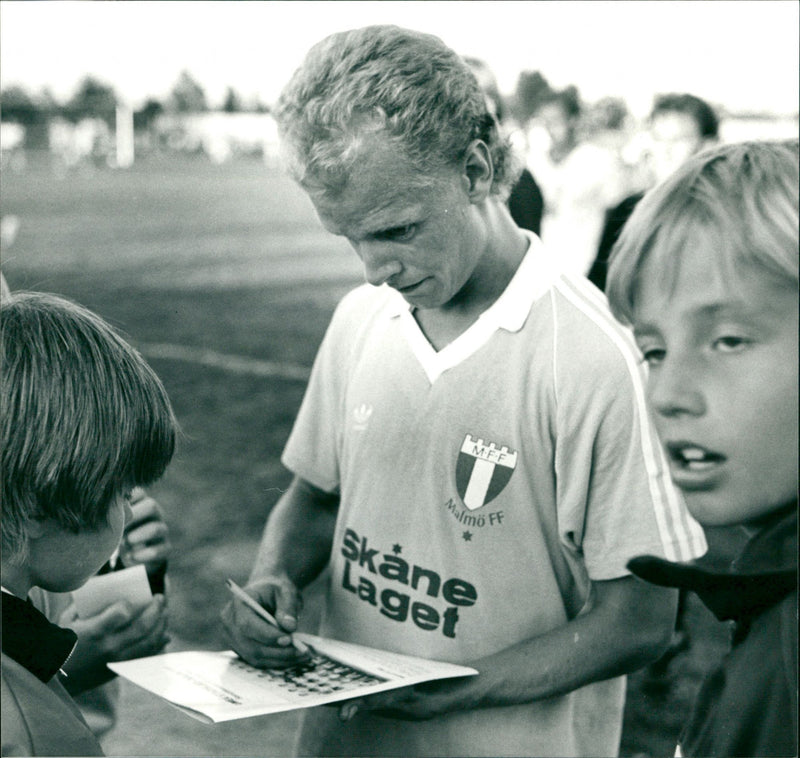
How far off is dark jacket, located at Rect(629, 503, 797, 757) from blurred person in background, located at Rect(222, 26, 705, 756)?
0.42m

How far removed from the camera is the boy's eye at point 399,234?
1.60 metres

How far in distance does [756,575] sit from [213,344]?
795cm

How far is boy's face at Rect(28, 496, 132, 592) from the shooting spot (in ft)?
4.41

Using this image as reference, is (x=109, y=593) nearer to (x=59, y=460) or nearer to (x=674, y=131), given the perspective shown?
(x=59, y=460)

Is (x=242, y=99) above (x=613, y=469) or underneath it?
above

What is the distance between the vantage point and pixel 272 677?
1655 mm

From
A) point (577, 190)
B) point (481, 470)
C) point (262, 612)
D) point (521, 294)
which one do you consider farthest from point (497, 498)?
point (577, 190)

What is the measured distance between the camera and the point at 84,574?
1.40 m

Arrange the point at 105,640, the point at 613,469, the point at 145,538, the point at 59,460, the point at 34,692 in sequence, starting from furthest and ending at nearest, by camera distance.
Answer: the point at 145,538 → the point at 105,640 → the point at 613,469 → the point at 59,460 → the point at 34,692

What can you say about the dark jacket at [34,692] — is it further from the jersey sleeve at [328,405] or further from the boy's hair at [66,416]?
the jersey sleeve at [328,405]

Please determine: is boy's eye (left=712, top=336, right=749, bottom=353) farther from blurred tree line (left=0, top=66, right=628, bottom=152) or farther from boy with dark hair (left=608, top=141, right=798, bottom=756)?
blurred tree line (left=0, top=66, right=628, bottom=152)

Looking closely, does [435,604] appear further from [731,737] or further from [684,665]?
[684,665]

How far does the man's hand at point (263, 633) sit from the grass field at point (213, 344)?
11.2 inches

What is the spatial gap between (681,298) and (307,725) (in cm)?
Answer: 114
